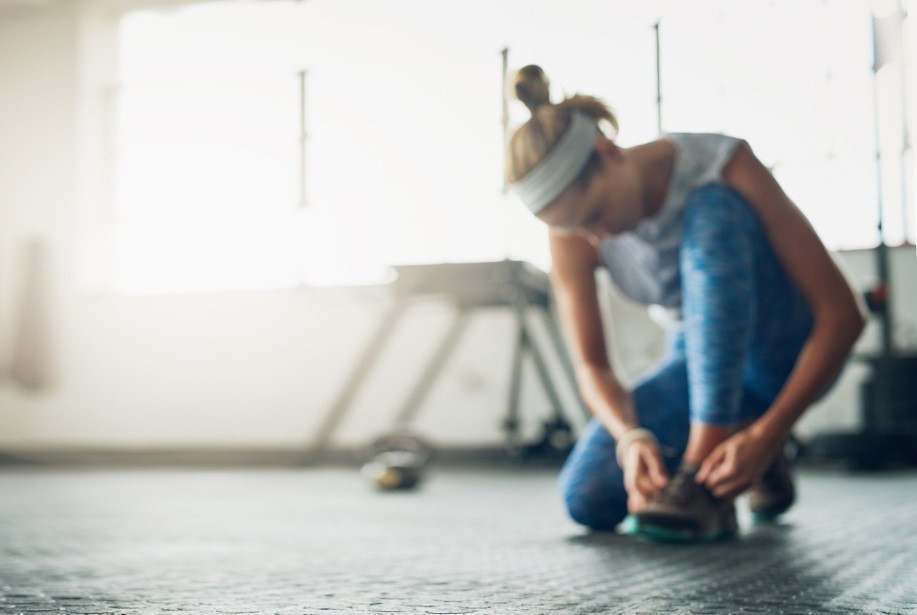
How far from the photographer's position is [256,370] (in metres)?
3.88

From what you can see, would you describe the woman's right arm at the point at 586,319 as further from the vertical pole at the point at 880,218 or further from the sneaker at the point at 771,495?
the vertical pole at the point at 880,218

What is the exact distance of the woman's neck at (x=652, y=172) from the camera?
109cm

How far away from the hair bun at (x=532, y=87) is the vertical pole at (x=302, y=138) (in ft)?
9.89

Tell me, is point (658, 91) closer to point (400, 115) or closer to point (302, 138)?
point (400, 115)

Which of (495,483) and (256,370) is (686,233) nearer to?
(495,483)

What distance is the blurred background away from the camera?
3174 mm

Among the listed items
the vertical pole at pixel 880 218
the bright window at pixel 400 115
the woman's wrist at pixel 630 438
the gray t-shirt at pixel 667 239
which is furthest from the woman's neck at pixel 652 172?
the bright window at pixel 400 115

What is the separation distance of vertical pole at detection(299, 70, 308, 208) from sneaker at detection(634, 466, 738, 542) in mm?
3157

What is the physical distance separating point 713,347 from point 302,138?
128 inches

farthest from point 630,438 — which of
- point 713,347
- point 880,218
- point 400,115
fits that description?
point 400,115

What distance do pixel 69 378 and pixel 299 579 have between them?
147 inches

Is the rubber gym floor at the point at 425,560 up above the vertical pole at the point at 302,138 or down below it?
below

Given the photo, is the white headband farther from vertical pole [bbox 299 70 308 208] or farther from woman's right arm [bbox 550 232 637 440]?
vertical pole [bbox 299 70 308 208]

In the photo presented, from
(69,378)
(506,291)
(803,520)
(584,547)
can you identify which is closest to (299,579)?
(584,547)
